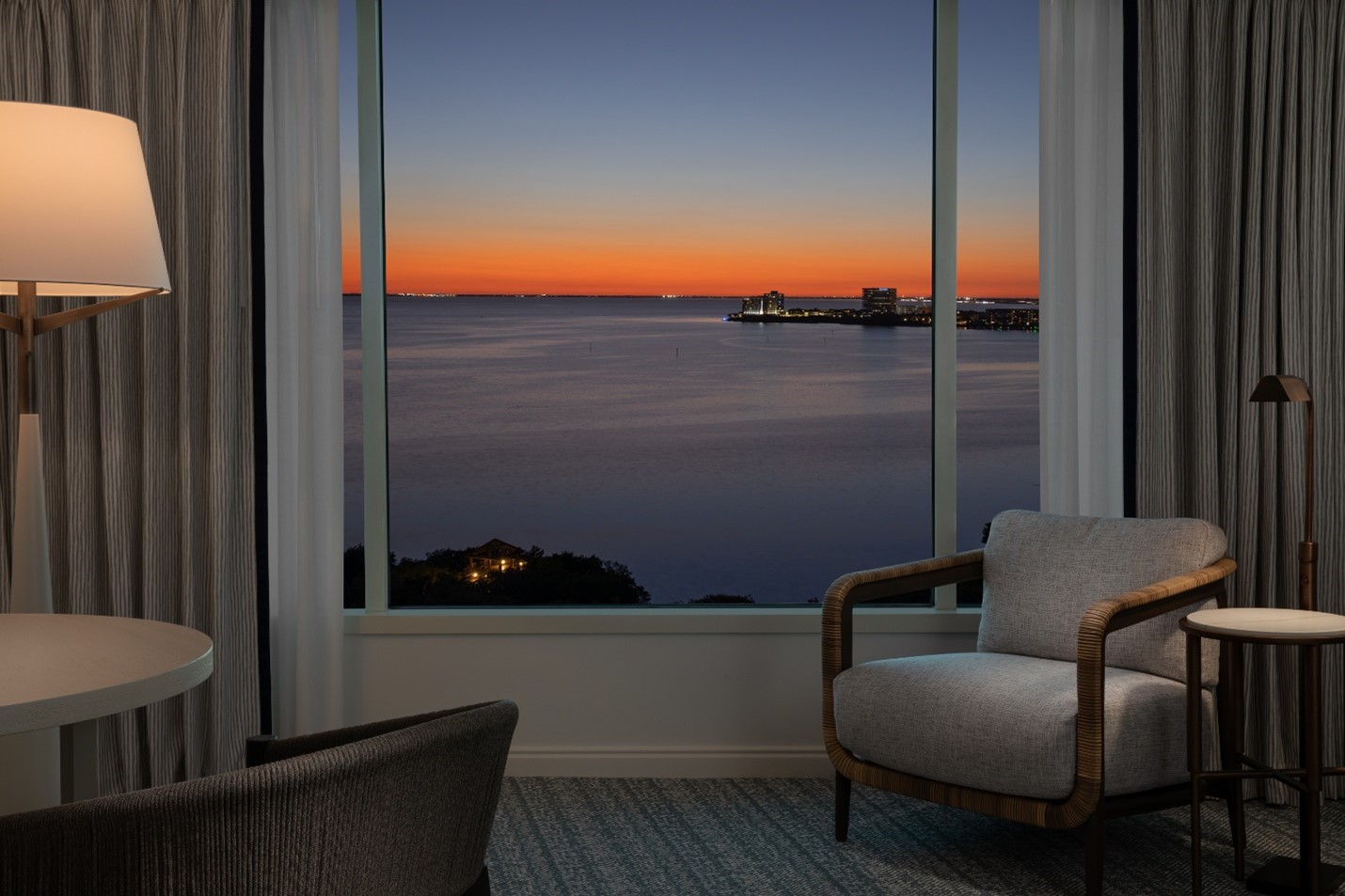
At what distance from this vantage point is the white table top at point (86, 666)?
A: 1.48 m

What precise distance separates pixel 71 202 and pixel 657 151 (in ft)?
8.28

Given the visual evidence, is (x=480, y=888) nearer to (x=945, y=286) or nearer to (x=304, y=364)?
(x=304, y=364)

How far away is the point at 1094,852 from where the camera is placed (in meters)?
2.43

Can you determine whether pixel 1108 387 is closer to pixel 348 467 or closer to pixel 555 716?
pixel 555 716

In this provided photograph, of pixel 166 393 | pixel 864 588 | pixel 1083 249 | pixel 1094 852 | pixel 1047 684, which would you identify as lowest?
pixel 1094 852

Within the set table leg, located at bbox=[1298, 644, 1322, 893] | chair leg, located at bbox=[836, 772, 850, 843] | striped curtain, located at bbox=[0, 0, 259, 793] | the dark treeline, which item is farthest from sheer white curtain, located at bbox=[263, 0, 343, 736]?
table leg, located at bbox=[1298, 644, 1322, 893]

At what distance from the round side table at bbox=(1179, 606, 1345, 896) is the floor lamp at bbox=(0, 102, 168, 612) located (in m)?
2.24

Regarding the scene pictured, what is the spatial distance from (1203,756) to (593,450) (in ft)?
8.77

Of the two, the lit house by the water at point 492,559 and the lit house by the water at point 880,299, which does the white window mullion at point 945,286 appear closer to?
the lit house by the water at point 880,299

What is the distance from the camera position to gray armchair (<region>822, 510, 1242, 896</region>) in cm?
245

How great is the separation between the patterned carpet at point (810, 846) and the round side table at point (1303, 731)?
0.14 meters

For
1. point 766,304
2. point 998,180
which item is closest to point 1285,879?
point 766,304

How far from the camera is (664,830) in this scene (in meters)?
3.01

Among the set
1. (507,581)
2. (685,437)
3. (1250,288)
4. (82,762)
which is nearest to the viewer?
(82,762)
